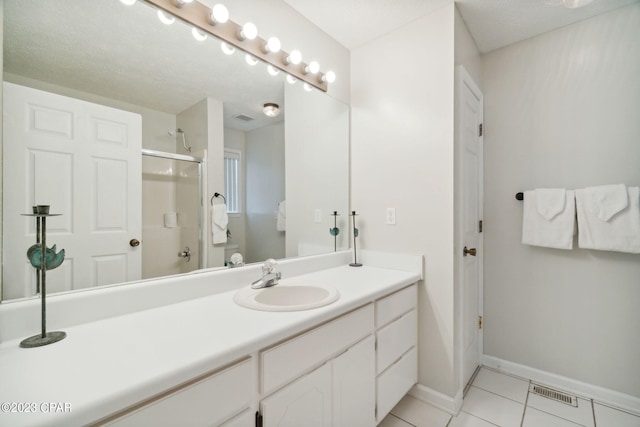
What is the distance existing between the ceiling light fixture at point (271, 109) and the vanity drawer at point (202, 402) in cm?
128

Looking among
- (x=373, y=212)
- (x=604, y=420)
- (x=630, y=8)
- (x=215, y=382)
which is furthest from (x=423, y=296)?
(x=630, y=8)

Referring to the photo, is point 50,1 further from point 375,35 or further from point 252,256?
point 375,35

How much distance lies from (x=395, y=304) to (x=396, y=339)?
0.64 feet

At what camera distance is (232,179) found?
4.71ft

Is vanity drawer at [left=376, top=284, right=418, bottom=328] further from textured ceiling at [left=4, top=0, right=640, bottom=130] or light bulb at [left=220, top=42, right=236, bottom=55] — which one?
light bulb at [left=220, top=42, right=236, bottom=55]

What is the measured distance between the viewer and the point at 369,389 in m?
1.31

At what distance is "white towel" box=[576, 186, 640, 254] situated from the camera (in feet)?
5.14

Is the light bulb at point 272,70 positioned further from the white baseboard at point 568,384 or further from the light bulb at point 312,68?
the white baseboard at point 568,384

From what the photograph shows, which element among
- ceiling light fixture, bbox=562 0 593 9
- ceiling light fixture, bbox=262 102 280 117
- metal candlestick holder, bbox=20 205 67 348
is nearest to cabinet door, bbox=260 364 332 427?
metal candlestick holder, bbox=20 205 67 348

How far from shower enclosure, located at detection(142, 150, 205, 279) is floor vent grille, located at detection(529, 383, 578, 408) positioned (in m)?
2.26

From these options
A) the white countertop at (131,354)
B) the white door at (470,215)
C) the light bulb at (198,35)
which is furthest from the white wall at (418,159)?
the light bulb at (198,35)

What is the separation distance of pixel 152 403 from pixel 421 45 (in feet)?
6.99

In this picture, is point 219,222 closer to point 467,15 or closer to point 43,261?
point 43,261

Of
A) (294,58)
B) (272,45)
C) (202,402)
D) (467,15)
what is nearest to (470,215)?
(467,15)
